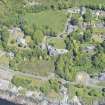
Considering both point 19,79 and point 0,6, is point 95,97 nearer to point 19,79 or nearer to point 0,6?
point 19,79

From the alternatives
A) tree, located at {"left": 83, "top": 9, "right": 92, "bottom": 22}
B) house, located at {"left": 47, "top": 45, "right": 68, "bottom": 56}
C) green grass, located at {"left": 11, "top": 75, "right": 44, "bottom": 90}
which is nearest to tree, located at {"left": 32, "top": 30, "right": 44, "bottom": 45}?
house, located at {"left": 47, "top": 45, "right": 68, "bottom": 56}

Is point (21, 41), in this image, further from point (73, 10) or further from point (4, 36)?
point (73, 10)

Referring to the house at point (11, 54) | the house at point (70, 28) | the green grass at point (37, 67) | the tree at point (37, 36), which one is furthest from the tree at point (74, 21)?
the house at point (11, 54)

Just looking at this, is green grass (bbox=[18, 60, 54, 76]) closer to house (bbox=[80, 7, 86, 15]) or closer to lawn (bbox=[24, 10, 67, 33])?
lawn (bbox=[24, 10, 67, 33])

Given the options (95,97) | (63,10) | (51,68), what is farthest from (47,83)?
(63,10)

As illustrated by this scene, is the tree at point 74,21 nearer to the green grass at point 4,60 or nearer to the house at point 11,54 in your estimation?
the house at point 11,54

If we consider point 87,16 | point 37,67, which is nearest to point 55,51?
point 37,67
